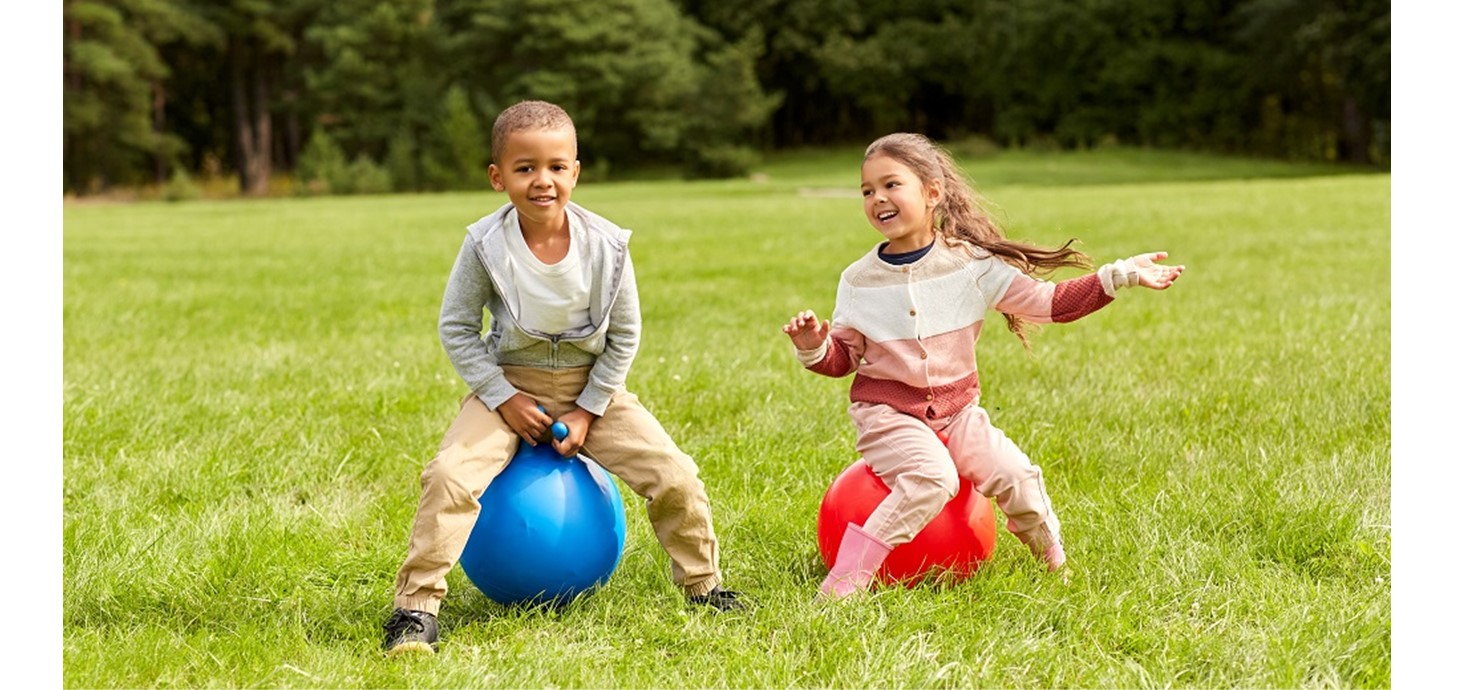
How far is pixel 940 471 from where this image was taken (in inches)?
153

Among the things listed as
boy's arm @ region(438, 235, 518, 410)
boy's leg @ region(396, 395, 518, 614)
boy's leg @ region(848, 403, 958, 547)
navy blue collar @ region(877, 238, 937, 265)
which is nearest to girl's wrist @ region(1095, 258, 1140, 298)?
navy blue collar @ region(877, 238, 937, 265)

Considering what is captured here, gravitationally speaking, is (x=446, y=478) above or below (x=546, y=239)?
below

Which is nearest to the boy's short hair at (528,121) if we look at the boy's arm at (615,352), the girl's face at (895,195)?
the boy's arm at (615,352)

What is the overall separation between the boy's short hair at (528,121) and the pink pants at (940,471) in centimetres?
129

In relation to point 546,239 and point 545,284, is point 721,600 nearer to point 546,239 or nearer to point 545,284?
point 545,284

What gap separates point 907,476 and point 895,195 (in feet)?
2.74

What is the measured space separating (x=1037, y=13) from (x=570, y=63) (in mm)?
18640

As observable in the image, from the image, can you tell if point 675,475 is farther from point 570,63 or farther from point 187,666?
point 570,63

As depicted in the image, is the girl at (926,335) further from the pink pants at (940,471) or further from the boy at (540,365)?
the boy at (540,365)

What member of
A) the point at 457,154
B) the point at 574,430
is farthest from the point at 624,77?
the point at 574,430

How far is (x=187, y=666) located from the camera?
343 cm

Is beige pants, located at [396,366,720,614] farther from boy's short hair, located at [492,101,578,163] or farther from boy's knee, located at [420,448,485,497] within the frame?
boy's short hair, located at [492,101,578,163]

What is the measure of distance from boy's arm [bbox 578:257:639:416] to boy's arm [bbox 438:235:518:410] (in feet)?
0.73

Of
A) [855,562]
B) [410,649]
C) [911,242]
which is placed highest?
[911,242]
